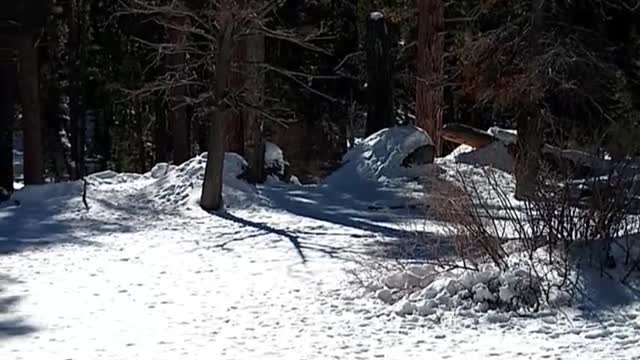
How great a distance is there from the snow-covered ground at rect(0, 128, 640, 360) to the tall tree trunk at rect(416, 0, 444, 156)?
13.4 feet

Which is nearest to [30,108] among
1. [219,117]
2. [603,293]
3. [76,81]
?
[219,117]

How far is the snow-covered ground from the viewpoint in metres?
6.52

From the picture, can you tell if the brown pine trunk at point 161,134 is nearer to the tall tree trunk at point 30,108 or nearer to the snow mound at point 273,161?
the tall tree trunk at point 30,108

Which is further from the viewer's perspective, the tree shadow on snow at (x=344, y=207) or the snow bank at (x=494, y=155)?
the snow bank at (x=494, y=155)

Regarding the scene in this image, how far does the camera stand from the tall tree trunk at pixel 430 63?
19.0 metres

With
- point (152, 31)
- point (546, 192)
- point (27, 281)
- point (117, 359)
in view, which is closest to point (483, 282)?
point (546, 192)

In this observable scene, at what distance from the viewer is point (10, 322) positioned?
7363mm

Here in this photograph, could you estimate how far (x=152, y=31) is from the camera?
2744cm

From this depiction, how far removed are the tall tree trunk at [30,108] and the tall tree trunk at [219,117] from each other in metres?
4.87

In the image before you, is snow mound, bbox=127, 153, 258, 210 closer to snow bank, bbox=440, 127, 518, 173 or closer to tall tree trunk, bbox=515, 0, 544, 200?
tall tree trunk, bbox=515, 0, 544, 200

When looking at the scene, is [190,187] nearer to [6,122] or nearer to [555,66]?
[6,122]

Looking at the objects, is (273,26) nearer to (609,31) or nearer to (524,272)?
(609,31)

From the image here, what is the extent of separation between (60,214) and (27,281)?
497 cm

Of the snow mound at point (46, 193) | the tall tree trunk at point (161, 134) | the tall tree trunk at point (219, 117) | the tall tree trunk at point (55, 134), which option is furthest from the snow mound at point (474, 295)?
the tall tree trunk at point (55, 134)
